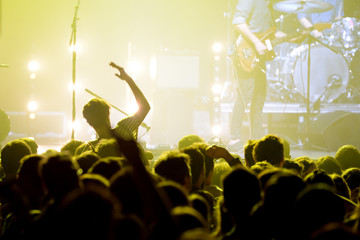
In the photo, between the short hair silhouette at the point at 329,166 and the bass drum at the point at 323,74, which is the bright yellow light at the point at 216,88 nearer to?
the bass drum at the point at 323,74

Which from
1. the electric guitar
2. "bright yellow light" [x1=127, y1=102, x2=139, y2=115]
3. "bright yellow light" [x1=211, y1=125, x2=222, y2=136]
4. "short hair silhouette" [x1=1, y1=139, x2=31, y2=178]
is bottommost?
"bright yellow light" [x1=211, y1=125, x2=222, y2=136]

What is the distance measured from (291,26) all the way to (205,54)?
12.2 ft

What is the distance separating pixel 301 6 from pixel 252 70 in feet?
7.36

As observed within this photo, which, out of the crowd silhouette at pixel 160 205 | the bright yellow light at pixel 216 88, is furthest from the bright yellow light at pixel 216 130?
the crowd silhouette at pixel 160 205

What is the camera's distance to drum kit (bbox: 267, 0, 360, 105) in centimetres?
1069

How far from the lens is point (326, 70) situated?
10945 millimetres

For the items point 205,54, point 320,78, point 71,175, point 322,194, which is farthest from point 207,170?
point 205,54

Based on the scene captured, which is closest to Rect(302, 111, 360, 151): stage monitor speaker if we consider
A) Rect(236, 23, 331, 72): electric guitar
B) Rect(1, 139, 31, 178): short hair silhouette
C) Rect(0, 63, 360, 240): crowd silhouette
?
Rect(236, 23, 331, 72): electric guitar

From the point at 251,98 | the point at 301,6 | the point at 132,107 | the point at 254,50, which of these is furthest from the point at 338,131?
the point at 132,107

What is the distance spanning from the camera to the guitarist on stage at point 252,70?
8531mm

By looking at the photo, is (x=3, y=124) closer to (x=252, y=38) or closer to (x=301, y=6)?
(x=252, y=38)

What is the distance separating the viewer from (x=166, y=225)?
1.49 m

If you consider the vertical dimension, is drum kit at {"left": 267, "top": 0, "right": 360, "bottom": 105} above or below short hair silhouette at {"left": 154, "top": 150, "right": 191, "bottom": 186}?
above

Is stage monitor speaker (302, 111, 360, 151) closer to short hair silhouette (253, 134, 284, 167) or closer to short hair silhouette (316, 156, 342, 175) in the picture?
short hair silhouette (316, 156, 342, 175)
